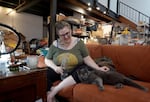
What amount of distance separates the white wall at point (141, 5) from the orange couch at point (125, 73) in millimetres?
8635

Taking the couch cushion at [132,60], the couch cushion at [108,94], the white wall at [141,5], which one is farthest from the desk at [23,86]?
the white wall at [141,5]

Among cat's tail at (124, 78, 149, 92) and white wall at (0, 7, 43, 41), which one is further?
white wall at (0, 7, 43, 41)

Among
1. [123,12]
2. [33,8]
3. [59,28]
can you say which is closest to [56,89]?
[59,28]

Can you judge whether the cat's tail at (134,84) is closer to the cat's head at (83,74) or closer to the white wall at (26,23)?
the cat's head at (83,74)

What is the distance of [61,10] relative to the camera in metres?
7.64

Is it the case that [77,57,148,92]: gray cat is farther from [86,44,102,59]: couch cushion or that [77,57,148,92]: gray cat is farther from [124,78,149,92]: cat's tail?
[86,44,102,59]: couch cushion

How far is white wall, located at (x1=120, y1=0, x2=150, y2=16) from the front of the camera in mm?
10422

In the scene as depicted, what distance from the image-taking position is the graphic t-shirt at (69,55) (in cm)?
202

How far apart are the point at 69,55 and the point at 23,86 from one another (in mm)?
1069

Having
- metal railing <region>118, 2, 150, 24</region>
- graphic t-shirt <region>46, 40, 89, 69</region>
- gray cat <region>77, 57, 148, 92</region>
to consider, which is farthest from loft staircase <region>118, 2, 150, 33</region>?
A: gray cat <region>77, 57, 148, 92</region>

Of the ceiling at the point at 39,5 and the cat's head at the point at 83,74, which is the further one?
the ceiling at the point at 39,5

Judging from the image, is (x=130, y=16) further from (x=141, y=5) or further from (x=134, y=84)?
(x=134, y=84)

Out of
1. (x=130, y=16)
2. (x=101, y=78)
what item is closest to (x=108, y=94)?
(x=101, y=78)

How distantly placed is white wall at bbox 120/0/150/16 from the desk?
1002 centimetres
